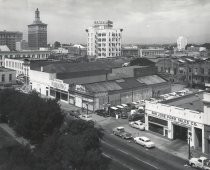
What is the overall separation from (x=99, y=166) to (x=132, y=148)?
1528 centimetres

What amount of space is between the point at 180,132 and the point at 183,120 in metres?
2.44

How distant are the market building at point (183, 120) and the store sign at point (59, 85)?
26.7 m

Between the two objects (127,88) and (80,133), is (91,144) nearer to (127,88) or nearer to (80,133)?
(80,133)

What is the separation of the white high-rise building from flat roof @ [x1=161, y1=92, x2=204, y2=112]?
117 metres

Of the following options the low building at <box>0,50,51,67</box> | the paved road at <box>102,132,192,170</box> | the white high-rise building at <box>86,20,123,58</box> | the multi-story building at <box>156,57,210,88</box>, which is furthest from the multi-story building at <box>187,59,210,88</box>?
the white high-rise building at <box>86,20,123,58</box>

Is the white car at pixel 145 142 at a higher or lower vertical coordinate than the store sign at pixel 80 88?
lower

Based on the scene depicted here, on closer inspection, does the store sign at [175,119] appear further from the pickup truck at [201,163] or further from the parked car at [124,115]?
the parked car at [124,115]

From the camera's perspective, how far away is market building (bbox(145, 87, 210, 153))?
1539 inches

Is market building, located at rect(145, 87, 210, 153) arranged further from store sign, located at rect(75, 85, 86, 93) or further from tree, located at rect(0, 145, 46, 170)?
store sign, located at rect(75, 85, 86, 93)

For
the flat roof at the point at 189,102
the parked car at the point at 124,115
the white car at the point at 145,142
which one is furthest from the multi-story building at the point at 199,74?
the white car at the point at 145,142

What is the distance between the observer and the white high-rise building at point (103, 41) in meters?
171

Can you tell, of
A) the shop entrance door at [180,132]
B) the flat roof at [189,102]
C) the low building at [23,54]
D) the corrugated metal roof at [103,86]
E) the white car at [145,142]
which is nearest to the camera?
the white car at [145,142]

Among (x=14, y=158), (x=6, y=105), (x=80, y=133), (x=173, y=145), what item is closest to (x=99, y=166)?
(x=80, y=133)

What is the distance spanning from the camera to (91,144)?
96.0 feet
